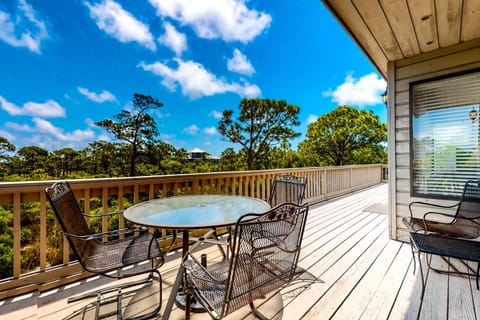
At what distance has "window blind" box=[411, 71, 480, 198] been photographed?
8.88 feet

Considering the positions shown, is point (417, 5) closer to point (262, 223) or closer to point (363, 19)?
point (363, 19)

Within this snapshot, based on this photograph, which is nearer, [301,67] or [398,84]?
[398,84]

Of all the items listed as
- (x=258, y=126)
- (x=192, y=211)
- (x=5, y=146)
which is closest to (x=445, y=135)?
(x=192, y=211)

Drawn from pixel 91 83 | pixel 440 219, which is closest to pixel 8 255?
pixel 440 219

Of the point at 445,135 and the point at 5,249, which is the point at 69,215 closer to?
the point at 5,249

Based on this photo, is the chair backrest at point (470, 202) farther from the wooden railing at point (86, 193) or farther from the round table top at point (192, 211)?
the wooden railing at point (86, 193)

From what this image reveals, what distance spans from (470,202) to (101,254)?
373cm

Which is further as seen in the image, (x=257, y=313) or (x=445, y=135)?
(x=445, y=135)

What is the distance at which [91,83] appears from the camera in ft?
63.7

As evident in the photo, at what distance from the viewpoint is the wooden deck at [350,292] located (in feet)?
5.57

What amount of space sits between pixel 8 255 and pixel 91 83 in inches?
834

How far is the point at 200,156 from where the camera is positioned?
17.9 metres

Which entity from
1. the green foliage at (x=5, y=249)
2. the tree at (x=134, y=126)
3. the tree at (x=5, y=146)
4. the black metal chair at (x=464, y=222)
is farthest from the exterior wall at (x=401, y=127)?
the tree at (x=134, y=126)

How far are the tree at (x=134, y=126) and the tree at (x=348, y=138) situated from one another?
11.0 metres
